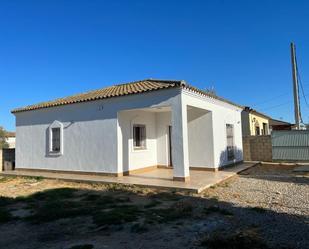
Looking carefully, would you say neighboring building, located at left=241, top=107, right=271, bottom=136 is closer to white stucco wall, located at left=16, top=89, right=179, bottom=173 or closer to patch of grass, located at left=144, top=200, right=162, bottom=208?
white stucco wall, located at left=16, top=89, right=179, bottom=173

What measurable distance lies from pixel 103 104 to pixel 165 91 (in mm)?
3260

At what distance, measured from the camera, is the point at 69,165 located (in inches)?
542

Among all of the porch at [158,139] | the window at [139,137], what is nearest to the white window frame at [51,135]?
the porch at [158,139]

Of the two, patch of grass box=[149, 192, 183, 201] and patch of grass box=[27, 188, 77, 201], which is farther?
patch of grass box=[27, 188, 77, 201]

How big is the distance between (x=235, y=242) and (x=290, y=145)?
1529 cm

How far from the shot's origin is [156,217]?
6371 mm

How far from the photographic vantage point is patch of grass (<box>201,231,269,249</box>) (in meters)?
4.36

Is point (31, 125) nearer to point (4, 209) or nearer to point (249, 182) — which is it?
point (4, 209)

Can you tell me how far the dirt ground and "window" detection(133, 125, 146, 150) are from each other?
3712 millimetres

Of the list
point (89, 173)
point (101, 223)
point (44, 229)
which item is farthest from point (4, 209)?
point (89, 173)

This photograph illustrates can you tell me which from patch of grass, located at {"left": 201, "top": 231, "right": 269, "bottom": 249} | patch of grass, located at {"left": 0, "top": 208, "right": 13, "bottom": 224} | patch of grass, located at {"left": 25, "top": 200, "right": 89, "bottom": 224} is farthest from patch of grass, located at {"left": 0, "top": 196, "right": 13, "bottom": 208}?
patch of grass, located at {"left": 201, "top": 231, "right": 269, "bottom": 249}

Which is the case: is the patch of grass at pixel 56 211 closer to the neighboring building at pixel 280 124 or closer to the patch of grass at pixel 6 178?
the patch of grass at pixel 6 178

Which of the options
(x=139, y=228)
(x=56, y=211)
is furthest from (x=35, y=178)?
(x=139, y=228)

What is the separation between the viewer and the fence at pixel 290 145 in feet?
57.1
